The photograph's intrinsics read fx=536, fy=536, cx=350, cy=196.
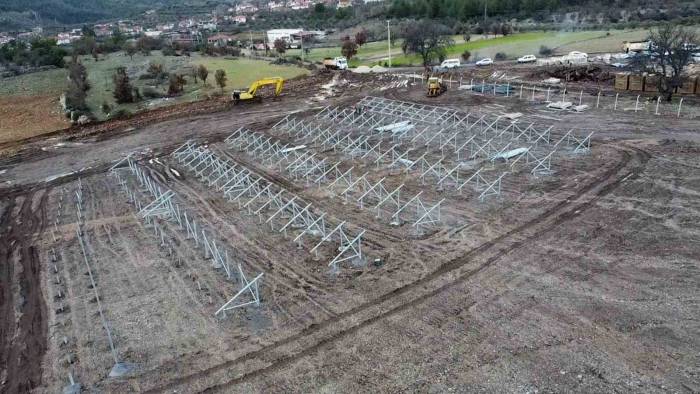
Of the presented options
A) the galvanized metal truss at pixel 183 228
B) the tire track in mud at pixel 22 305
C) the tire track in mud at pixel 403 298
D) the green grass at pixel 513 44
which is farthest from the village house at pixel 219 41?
the tire track in mud at pixel 403 298

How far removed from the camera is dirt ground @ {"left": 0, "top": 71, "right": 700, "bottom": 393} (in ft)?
30.4

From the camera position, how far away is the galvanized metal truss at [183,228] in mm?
11703

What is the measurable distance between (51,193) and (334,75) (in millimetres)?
27171

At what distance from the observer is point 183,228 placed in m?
15.9

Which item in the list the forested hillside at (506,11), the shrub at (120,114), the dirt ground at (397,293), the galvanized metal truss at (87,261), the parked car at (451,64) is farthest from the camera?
the forested hillside at (506,11)

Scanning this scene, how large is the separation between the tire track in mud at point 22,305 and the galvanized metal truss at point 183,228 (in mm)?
3101

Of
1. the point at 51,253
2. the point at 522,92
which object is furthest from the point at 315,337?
the point at 522,92

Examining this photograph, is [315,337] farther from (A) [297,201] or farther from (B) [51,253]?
(B) [51,253]

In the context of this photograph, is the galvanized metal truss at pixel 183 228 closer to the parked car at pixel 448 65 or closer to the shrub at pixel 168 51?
the parked car at pixel 448 65

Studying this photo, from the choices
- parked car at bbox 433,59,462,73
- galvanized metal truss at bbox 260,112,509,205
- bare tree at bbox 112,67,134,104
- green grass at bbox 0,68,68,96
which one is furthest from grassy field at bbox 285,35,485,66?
galvanized metal truss at bbox 260,112,509,205

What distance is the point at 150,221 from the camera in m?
16.6

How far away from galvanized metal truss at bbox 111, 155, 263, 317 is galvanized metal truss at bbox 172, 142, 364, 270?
5.50 ft

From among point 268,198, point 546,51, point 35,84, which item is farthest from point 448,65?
point 35,84

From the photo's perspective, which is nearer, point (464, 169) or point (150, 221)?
point (150, 221)
